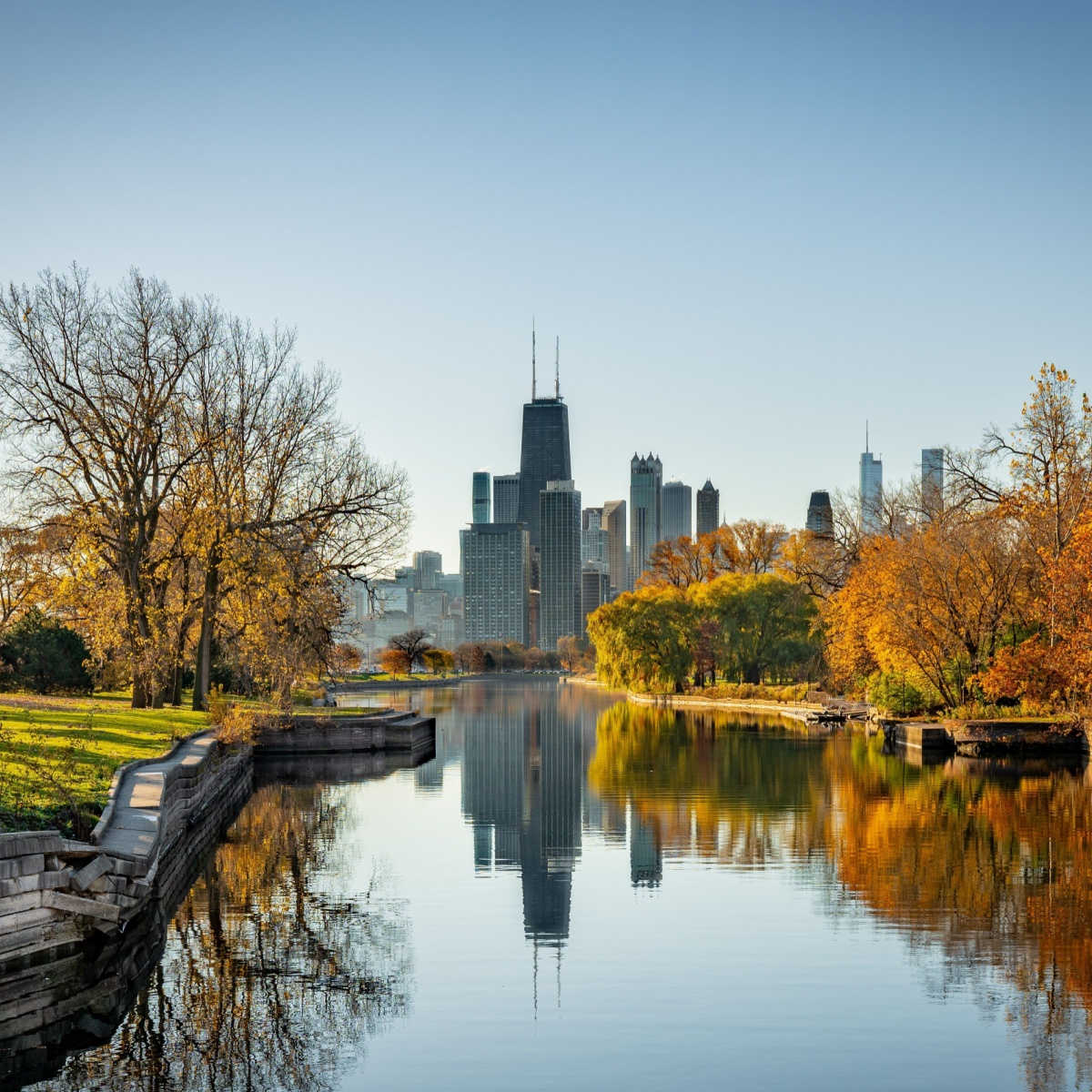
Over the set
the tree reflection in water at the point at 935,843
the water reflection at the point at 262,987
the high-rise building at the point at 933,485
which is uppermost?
the high-rise building at the point at 933,485

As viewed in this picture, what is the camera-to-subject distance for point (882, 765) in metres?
39.7

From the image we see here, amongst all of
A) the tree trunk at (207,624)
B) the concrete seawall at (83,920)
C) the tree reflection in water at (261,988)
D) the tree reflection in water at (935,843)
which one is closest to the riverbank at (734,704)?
the tree reflection in water at (935,843)

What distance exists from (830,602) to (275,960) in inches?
2012

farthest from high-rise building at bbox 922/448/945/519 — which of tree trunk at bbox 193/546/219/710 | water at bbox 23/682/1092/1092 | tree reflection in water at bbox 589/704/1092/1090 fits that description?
tree trunk at bbox 193/546/219/710

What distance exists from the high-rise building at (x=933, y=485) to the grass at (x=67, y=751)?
33.9 m

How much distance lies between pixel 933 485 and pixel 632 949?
1895 inches

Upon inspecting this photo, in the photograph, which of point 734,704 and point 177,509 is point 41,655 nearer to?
point 177,509

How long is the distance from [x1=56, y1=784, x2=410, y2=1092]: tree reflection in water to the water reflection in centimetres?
2

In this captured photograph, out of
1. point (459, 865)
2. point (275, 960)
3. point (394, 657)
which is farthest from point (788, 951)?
point (394, 657)

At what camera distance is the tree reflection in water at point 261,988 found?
11.8 metres

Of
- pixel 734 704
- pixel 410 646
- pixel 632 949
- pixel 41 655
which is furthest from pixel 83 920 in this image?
pixel 410 646

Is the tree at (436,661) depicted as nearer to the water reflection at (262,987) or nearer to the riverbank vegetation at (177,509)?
the riverbank vegetation at (177,509)

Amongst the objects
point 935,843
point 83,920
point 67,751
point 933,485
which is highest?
point 933,485

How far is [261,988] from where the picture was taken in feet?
47.2
